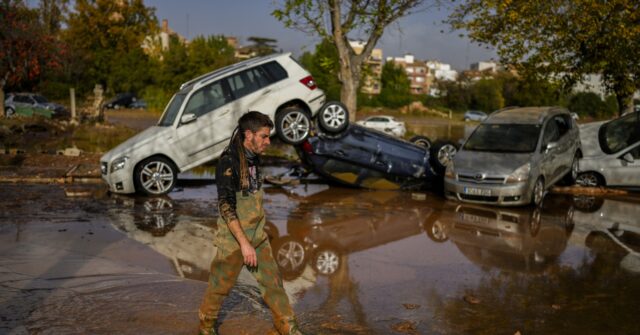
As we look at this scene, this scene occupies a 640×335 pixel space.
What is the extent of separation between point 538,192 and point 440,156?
2.20m

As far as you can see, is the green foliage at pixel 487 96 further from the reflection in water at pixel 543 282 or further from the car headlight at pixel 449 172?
the reflection in water at pixel 543 282

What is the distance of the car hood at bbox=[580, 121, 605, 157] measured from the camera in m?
14.0

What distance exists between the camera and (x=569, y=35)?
642 inches

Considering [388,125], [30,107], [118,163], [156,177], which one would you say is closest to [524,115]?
[156,177]

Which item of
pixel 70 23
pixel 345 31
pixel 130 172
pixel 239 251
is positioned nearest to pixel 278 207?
pixel 130 172

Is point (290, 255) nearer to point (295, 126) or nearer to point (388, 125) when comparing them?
point (295, 126)

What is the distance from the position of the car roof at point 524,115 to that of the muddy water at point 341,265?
6.52 ft

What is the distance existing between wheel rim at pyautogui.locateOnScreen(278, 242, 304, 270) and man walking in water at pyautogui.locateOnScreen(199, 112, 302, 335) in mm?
2685

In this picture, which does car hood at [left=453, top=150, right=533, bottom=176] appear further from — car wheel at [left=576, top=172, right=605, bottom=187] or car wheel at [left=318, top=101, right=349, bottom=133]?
car wheel at [left=576, top=172, right=605, bottom=187]

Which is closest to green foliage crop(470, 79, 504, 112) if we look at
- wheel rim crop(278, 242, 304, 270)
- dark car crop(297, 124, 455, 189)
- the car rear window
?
dark car crop(297, 124, 455, 189)

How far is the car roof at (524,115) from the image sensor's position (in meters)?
12.4

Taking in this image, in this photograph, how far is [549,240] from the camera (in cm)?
877

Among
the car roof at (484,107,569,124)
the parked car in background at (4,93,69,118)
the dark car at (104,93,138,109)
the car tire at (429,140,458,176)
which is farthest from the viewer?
the dark car at (104,93,138,109)

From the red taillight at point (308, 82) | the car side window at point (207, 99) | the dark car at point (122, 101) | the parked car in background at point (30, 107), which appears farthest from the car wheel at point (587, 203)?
the dark car at point (122, 101)
